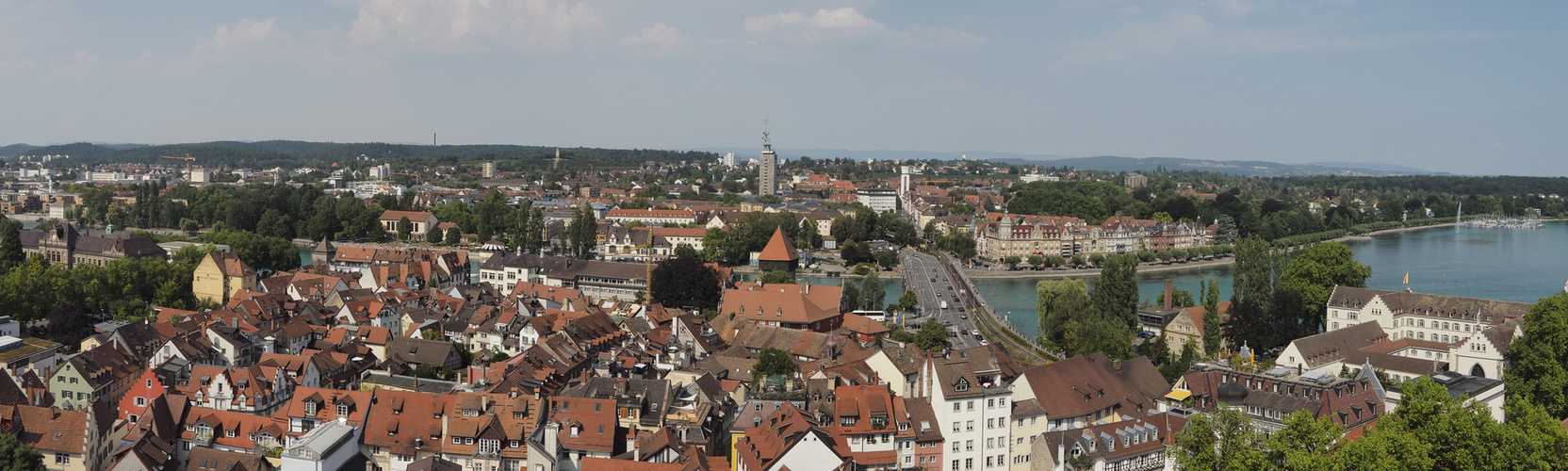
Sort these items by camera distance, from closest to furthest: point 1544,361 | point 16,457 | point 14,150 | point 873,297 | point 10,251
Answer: point 16,457, point 1544,361, point 873,297, point 10,251, point 14,150

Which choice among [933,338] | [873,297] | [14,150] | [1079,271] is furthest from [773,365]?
[14,150]

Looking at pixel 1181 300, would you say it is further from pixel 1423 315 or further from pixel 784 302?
pixel 784 302

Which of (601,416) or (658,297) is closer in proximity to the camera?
(601,416)

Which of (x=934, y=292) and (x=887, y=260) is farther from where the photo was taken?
(x=887, y=260)

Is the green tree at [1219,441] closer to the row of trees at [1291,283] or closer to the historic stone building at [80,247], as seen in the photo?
the row of trees at [1291,283]

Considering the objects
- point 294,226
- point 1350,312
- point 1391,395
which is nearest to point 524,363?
point 1391,395

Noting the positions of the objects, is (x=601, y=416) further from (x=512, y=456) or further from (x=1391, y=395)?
(x=1391, y=395)
